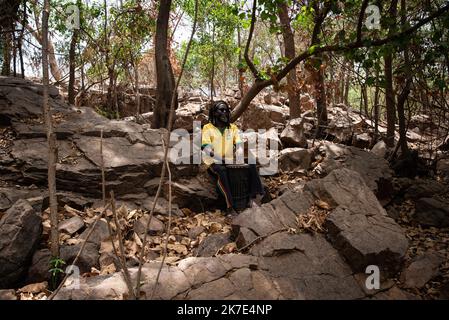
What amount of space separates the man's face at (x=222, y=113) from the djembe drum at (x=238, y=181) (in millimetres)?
854

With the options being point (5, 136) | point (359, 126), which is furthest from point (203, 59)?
point (5, 136)

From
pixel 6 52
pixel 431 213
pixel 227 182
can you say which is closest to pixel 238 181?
pixel 227 182

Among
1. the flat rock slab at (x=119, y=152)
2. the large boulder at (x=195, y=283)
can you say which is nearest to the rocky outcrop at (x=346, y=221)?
the large boulder at (x=195, y=283)

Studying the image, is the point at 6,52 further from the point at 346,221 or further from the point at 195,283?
the point at 346,221

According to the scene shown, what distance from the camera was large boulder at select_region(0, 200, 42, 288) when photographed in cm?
332

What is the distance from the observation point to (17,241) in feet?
11.2

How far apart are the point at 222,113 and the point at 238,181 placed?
4.01 feet

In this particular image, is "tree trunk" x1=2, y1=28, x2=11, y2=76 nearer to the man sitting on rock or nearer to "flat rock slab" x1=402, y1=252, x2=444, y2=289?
the man sitting on rock

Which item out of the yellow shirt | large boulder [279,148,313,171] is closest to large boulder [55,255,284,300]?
the yellow shirt

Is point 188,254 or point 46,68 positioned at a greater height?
point 46,68

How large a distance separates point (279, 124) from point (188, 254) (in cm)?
783

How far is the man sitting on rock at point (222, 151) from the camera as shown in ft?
17.8
